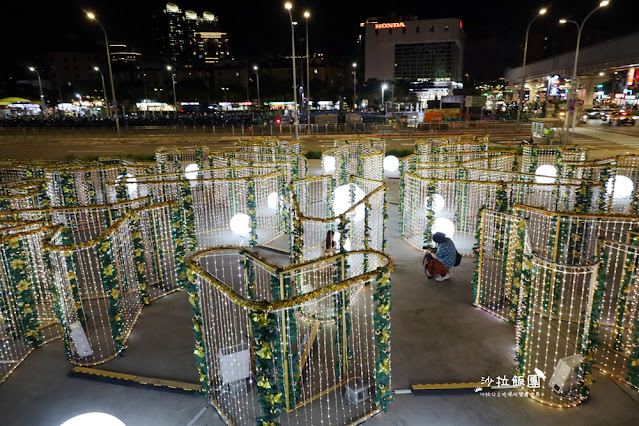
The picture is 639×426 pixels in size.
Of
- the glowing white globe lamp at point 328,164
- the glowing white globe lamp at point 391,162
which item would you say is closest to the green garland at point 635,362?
the glowing white globe lamp at point 328,164

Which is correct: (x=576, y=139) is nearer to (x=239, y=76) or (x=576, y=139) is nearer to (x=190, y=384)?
(x=190, y=384)

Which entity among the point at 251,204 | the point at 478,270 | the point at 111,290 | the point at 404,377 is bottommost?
the point at 404,377

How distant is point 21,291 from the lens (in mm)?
7234

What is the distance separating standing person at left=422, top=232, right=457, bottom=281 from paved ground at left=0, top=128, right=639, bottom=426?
628 mm

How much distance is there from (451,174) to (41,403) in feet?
45.0

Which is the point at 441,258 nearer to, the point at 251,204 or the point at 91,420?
the point at 251,204

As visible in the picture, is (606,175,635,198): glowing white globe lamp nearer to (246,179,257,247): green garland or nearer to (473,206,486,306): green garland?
(473,206,486,306): green garland

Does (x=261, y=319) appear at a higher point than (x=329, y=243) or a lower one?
higher

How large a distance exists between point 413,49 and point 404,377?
123 metres

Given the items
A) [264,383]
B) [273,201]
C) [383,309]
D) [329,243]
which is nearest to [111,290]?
[264,383]

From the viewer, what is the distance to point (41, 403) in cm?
595

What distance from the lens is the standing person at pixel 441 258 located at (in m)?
9.47

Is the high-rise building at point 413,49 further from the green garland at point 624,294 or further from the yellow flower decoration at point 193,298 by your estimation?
the yellow flower decoration at point 193,298

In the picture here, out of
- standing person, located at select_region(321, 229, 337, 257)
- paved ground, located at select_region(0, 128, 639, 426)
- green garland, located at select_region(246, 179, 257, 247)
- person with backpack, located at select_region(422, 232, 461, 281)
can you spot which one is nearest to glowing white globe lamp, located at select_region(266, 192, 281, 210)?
green garland, located at select_region(246, 179, 257, 247)
